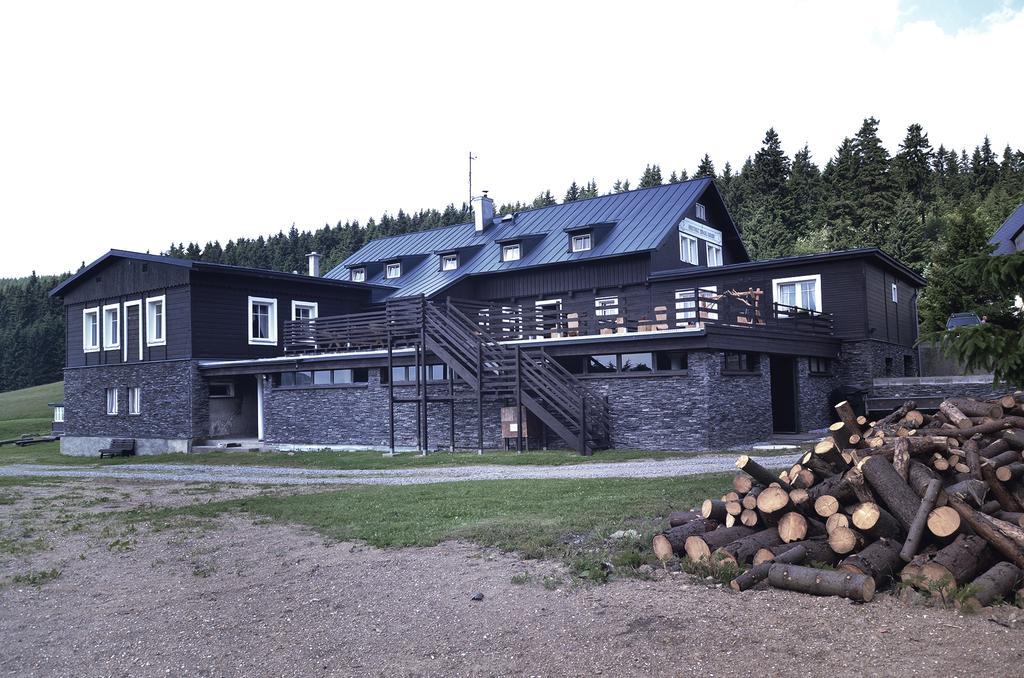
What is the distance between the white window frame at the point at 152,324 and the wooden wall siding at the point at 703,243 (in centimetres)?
1862

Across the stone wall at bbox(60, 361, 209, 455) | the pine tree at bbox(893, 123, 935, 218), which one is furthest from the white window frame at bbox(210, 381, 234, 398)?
the pine tree at bbox(893, 123, 935, 218)

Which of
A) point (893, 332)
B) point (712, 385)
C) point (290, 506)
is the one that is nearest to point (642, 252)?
point (893, 332)

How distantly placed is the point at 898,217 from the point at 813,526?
5083 centimetres

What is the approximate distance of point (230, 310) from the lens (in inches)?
1261

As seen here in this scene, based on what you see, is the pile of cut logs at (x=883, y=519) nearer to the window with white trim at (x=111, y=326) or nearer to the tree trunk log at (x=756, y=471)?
the tree trunk log at (x=756, y=471)

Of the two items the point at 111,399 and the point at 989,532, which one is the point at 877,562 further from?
the point at 111,399

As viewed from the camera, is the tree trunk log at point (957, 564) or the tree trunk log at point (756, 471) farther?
the tree trunk log at point (756, 471)

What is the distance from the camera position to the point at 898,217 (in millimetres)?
53094

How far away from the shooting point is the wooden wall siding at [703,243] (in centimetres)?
3253

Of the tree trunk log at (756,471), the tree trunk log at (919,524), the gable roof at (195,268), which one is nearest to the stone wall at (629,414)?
the gable roof at (195,268)

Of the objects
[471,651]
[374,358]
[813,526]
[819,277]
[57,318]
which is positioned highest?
[57,318]

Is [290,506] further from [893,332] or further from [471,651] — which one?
[893,332]

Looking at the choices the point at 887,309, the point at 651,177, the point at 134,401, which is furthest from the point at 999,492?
the point at 651,177

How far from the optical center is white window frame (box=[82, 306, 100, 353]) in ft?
117
